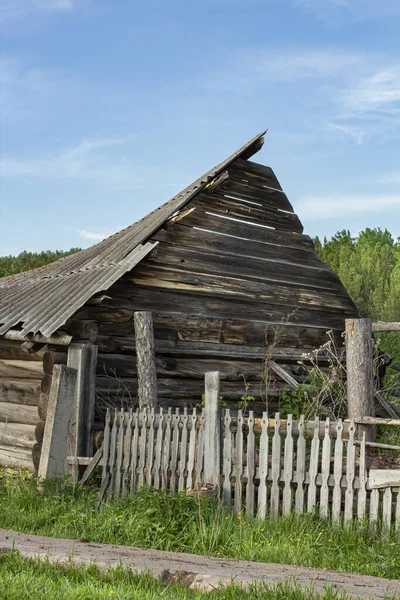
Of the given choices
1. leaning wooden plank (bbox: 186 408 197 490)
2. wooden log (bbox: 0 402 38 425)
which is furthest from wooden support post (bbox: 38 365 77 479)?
leaning wooden plank (bbox: 186 408 197 490)

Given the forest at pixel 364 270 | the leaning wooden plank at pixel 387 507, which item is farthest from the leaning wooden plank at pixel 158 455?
the forest at pixel 364 270

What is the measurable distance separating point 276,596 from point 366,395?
408 centimetres

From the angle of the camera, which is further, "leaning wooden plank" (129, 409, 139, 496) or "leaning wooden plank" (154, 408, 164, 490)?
"leaning wooden plank" (129, 409, 139, 496)

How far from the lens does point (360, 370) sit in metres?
8.45

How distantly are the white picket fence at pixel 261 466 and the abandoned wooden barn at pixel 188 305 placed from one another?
1.57 m

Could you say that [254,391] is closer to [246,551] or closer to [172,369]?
[172,369]

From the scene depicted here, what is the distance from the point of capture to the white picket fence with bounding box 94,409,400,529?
6.79 meters

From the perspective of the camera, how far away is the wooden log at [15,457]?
1119cm

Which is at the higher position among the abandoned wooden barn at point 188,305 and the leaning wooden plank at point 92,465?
the abandoned wooden barn at point 188,305

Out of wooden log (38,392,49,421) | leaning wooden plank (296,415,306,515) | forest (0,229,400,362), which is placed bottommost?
leaning wooden plank (296,415,306,515)

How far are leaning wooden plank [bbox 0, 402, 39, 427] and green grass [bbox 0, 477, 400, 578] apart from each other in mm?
3053

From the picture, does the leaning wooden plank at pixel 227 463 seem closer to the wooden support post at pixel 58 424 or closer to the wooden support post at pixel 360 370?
the wooden support post at pixel 360 370

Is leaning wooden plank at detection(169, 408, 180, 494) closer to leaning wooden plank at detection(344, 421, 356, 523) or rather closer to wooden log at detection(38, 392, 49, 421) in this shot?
leaning wooden plank at detection(344, 421, 356, 523)

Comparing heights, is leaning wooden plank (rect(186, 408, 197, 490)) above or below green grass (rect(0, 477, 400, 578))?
above
